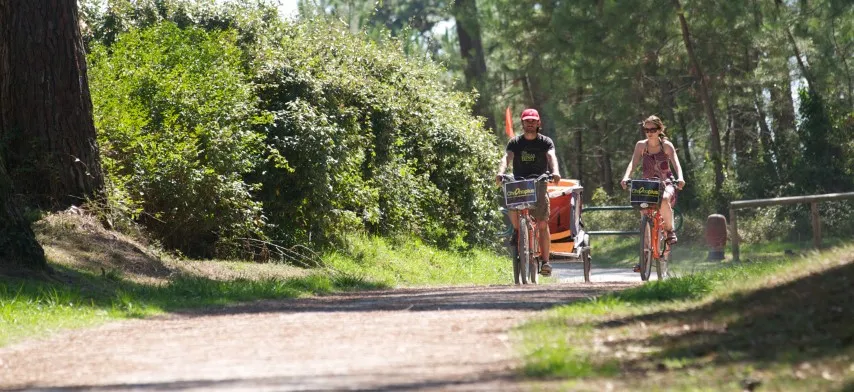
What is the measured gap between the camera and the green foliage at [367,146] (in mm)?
19125

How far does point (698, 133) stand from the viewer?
1852 inches

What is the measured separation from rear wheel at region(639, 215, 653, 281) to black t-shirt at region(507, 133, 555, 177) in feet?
4.12

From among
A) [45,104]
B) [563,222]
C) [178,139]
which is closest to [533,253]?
[563,222]

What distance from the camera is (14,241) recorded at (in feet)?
41.4

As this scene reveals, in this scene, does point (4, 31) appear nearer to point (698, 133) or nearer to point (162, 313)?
point (162, 313)

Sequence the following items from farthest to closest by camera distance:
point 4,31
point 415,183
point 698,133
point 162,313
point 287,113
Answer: point 698,133 < point 415,183 < point 287,113 < point 4,31 < point 162,313

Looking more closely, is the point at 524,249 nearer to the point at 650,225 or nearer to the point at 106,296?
the point at 650,225

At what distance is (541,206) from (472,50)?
35.6 m

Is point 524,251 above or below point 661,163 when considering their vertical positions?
below

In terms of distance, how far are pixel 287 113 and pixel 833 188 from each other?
17456 millimetres

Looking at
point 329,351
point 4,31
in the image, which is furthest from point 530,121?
point 329,351

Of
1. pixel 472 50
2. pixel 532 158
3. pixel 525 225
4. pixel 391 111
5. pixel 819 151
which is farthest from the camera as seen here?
pixel 472 50

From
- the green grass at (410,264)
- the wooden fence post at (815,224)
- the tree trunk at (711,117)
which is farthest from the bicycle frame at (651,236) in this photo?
the tree trunk at (711,117)

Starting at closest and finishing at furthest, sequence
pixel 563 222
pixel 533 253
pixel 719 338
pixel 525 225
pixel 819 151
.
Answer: pixel 719 338
pixel 525 225
pixel 533 253
pixel 563 222
pixel 819 151
